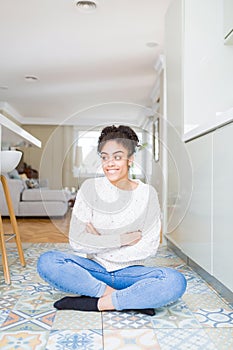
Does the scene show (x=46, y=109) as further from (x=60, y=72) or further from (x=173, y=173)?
(x=173, y=173)

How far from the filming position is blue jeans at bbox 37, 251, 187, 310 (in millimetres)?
1415

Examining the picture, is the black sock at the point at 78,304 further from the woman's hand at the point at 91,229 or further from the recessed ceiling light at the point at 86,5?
the recessed ceiling light at the point at 86,5

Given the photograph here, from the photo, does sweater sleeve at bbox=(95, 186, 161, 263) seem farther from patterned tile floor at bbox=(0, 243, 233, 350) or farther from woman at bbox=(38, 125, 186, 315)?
patterned tile floor at bbox=(0, 243, 233, 350)

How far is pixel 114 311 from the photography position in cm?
146

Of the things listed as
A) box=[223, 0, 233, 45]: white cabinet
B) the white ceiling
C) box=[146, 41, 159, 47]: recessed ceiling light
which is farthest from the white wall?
box=[146, 41, 159, 47]: recessed ceiling light

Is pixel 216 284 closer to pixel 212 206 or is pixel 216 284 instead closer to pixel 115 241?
pixel 212 206

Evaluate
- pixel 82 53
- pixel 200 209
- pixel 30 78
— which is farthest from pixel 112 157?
pixel 30 78

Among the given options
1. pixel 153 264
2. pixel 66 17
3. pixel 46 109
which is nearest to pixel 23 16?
pixel 66 17

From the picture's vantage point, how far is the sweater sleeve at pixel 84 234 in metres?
1.49

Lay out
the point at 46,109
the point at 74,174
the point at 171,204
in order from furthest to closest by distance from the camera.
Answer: the point at 46,109 < the point at 171,204 < the point at 74,174

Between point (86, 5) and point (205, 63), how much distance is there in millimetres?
1400

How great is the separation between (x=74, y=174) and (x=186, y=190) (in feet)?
3.48

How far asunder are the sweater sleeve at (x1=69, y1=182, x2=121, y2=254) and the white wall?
1.18 meters

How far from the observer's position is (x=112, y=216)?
1484 millimetres
